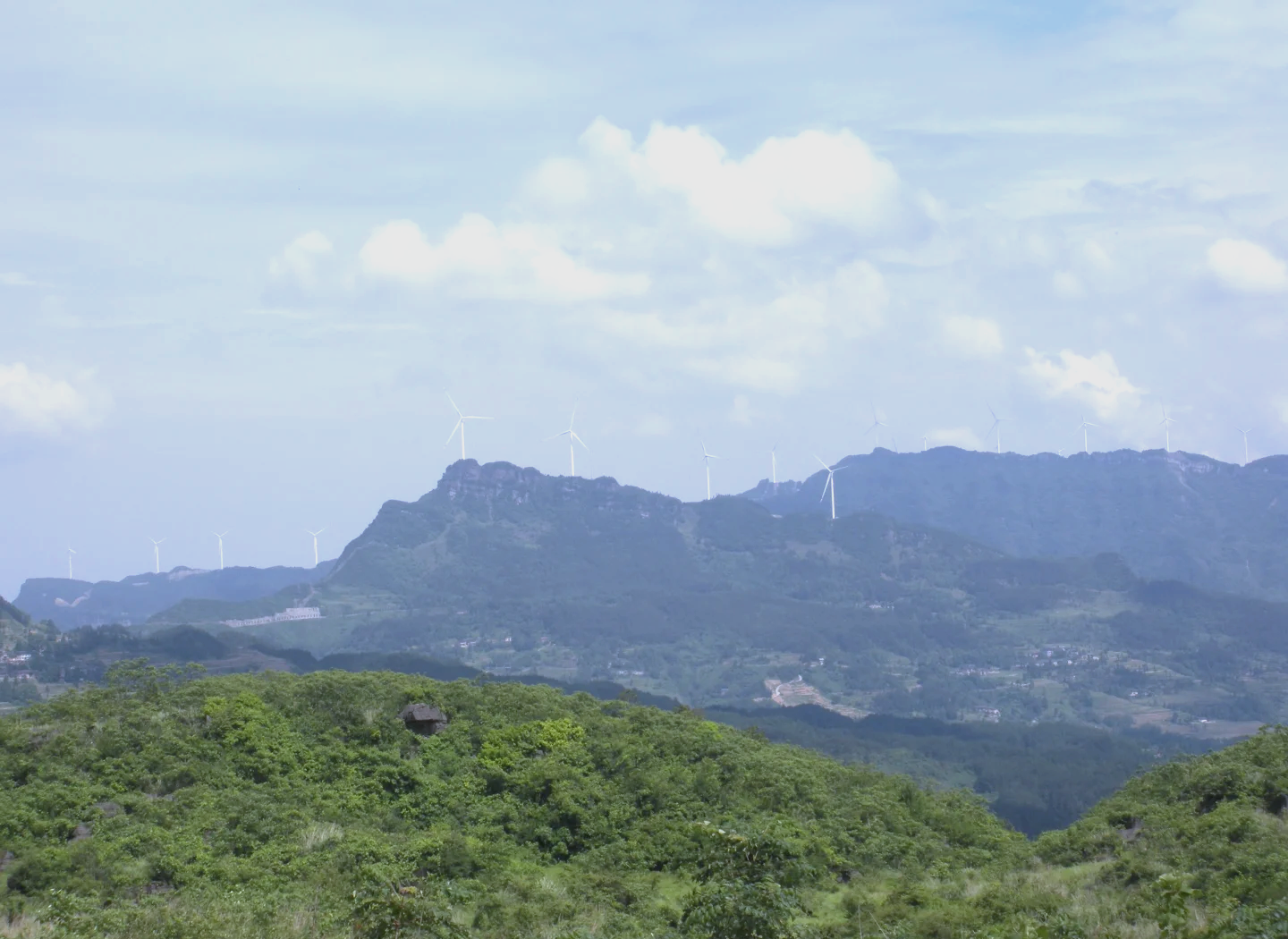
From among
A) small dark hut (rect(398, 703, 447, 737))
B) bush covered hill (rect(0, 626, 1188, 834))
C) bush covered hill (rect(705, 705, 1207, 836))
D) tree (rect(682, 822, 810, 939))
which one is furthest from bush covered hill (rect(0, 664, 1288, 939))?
bush covered hill (rect(705, 705, 1207, 836))

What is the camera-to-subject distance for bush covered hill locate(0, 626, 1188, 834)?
108438mm

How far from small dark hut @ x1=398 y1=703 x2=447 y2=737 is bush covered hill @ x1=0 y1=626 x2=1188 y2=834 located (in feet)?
176

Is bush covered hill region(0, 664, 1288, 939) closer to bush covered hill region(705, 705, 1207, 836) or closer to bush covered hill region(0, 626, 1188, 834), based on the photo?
bush covered hill region(0, 626, 1188, 834)

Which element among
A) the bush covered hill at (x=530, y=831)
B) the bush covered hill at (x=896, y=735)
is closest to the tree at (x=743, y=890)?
the bush covered hill at (x=530, y=831)

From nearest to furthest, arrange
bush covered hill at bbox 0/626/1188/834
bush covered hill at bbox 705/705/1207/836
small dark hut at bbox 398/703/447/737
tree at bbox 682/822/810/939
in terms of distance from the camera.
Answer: tree at bbox 682/822/810/939 < small dark hut at bbox 398/703/447/737 < bush covered hill at bbox 705/705/1207/836 < bush covered hill at bbox 0/626/1188/834

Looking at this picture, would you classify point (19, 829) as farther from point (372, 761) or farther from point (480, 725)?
point (480, 725)

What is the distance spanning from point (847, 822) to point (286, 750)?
1571 cm

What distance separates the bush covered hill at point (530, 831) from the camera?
24.1 m

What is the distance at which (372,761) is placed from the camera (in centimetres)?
3716

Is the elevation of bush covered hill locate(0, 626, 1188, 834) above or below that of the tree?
below

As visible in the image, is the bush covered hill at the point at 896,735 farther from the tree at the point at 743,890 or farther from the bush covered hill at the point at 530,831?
the tree at the point at 743,890

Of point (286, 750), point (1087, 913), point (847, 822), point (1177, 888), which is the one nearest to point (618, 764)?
point (847, 822)

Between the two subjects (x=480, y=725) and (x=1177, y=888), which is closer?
(x=1177, y=888)

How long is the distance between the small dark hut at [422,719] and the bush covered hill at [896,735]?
53.6 m
